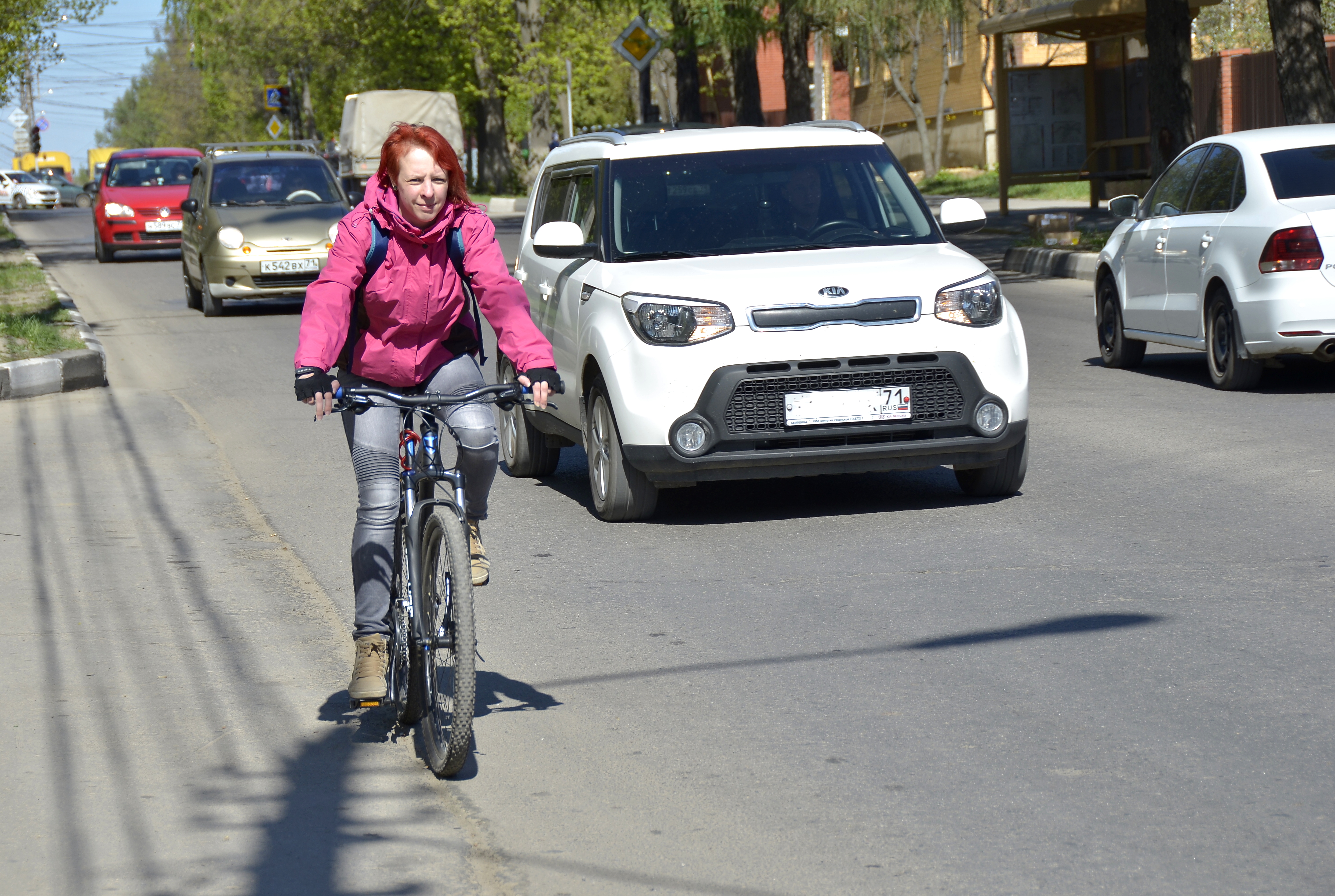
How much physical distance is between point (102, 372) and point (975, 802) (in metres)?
11.2

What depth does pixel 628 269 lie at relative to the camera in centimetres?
809

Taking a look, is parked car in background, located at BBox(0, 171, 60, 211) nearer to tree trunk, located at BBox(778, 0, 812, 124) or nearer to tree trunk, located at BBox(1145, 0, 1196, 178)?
tree trunk, located at BBox(778, 0, 812, 124)

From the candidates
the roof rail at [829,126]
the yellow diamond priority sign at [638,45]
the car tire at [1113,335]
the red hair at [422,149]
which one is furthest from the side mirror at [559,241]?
the yellow diamond priority sign at [638,45]

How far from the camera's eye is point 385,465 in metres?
4.88

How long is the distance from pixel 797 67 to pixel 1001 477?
25135 millimetres

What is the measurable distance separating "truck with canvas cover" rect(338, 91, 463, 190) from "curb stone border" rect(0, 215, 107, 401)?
3213 cm

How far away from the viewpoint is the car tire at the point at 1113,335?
13.0m

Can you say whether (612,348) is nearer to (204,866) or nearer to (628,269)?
(628,269)

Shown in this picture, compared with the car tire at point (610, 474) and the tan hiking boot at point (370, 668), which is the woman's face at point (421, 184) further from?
the car tire at point (610, 474)

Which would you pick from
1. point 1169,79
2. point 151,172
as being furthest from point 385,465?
point 151,172

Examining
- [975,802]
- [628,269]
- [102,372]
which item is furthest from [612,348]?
[102,372]

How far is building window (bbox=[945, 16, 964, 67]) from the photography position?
4941 cm

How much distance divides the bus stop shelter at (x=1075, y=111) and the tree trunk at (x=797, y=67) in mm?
3808

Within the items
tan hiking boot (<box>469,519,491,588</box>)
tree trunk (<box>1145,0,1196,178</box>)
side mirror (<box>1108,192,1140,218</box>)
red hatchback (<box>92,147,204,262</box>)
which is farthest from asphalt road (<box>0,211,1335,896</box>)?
red hatchback (<box>92,147,204,262</box>)
